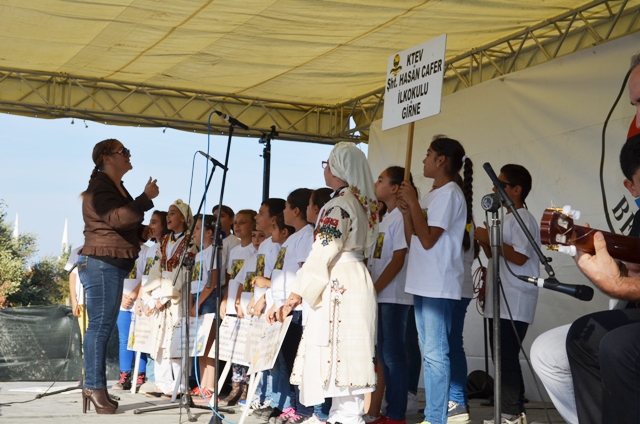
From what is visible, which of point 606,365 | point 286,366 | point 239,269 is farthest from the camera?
point 239,269

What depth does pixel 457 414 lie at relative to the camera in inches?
187

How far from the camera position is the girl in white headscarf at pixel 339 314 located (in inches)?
153

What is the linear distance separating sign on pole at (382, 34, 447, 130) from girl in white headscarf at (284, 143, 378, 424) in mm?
1147

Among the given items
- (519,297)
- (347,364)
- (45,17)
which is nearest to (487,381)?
(519,297)

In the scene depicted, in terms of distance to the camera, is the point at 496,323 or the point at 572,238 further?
the point at 496,323

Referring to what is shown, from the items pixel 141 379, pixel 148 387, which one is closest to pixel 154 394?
pixel 148 387

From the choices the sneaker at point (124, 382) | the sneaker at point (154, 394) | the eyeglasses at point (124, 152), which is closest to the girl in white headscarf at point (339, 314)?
the eyeglasses at point (124, 152)

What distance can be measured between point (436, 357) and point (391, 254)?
1.03 meters

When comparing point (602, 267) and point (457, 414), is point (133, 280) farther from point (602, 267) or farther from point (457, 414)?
point (602, 267)

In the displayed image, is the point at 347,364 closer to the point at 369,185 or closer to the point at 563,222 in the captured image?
the point at 369,185

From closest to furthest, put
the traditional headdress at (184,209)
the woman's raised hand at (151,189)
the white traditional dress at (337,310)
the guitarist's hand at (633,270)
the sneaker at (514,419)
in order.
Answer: the guitarist's hand at (633,270)
the white traditional dress at (337,310)
the sneaker at (514,419)
the woman's raised hand at (151,189)
the traditional headdress at (184,209)

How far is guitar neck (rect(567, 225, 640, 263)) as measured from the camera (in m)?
2.47

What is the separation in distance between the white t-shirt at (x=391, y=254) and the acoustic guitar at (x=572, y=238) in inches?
90.4

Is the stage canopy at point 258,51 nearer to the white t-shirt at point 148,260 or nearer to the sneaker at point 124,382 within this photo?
the white t-shirt at point 148,260
